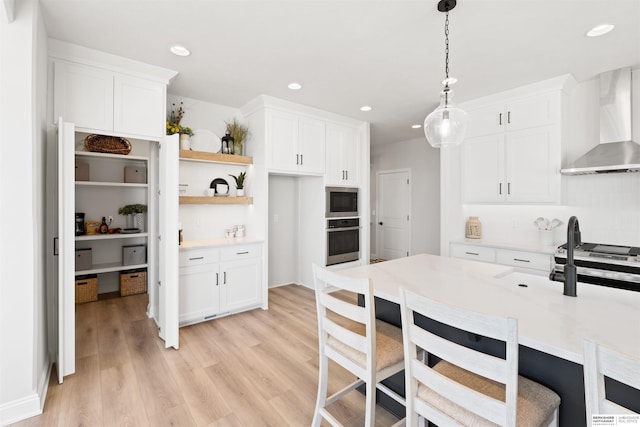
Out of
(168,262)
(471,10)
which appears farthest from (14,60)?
(471,10)

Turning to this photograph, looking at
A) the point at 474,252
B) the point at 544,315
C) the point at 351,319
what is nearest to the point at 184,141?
the point at 351,319

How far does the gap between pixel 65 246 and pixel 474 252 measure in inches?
162

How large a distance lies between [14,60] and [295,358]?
283cm

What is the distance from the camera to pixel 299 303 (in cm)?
402

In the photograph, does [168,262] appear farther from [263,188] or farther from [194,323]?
[263,188]

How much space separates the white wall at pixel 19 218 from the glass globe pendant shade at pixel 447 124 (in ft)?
8.80

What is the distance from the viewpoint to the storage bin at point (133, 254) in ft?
13.6

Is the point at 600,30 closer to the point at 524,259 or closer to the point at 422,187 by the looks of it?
the point at 524,259

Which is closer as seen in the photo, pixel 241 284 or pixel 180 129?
pixel 180 129

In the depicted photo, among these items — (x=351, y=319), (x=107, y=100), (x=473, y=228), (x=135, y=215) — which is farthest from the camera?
(x=135, y=215)

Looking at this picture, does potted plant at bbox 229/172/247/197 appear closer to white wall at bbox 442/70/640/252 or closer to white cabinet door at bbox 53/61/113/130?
white cabinet door at bbox 53/61/113/130

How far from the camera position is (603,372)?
2.49ft

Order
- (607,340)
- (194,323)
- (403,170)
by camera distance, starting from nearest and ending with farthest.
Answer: (607,340), (194,323), (403,170)

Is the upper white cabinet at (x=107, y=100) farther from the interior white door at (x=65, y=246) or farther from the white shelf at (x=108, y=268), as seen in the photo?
the white shelf at (x=108, y=268)
